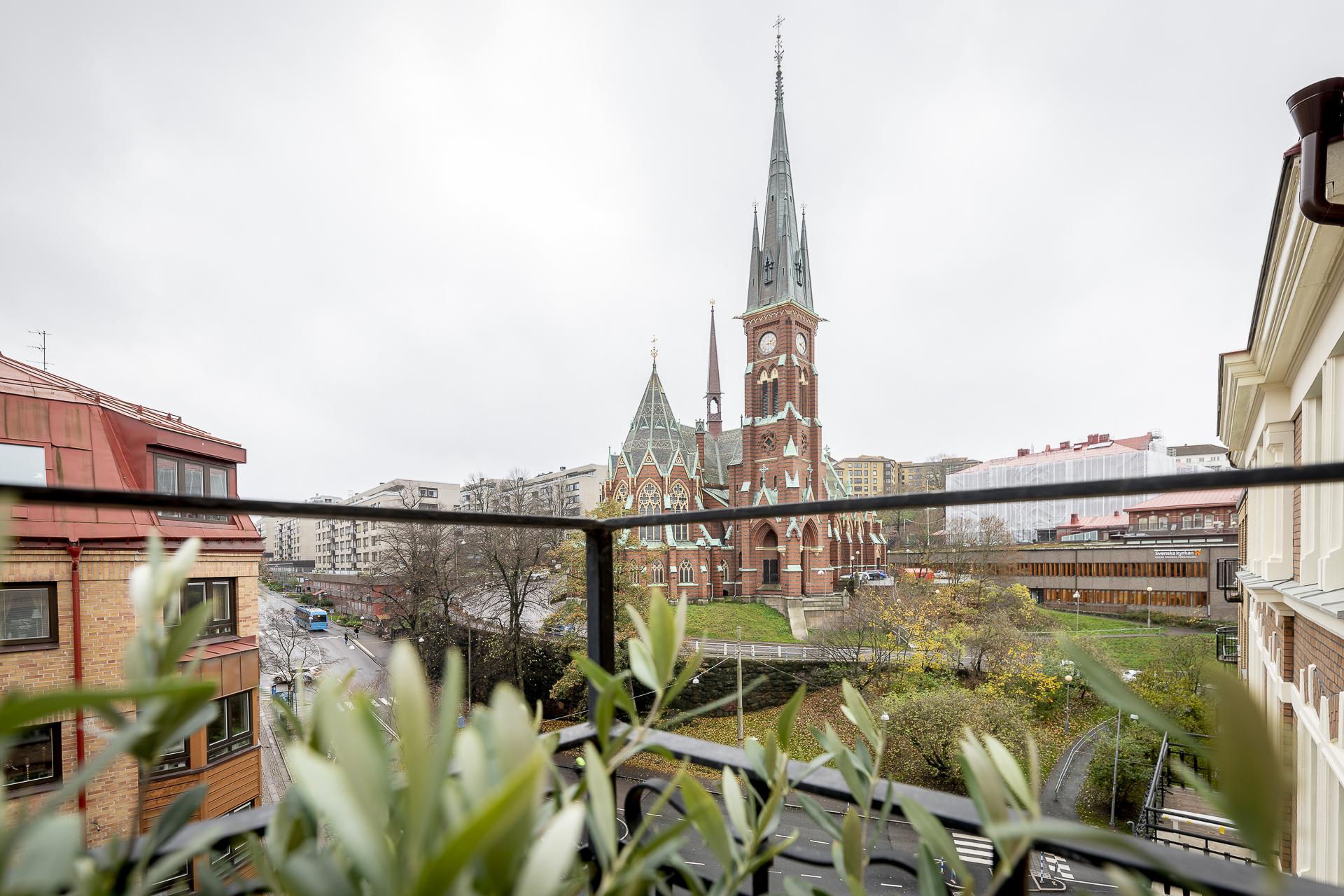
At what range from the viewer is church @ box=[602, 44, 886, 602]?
25.2 m

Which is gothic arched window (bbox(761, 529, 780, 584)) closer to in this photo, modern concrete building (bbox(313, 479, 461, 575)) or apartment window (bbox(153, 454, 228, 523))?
modern concrete building (bbox(313, 479, 461, 575))

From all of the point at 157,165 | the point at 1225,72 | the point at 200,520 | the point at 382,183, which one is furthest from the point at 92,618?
Answer: the point at 1225,72

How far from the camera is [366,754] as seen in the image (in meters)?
0.30

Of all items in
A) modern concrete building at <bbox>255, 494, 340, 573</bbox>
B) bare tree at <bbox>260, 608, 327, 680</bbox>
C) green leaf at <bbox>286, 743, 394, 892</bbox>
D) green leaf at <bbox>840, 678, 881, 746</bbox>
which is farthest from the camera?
modern concrete building at <bbox>255, 494, 340, 573</bbox>

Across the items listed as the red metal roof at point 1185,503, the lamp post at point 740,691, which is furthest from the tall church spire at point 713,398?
the red metal roof at point 1185,503

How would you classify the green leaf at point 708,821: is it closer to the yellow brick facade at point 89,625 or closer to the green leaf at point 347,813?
the green leaf at point 347,813

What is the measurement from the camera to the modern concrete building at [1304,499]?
2.87m

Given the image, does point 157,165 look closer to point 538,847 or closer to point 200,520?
point 200,520

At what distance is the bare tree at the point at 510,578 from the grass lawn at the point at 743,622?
6.82m

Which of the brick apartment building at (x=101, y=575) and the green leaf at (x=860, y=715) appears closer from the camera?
the green leaf at (x=860, y=715)

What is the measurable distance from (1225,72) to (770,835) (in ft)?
85.4

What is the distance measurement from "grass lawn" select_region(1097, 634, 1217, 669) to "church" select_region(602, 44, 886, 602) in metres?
10.4

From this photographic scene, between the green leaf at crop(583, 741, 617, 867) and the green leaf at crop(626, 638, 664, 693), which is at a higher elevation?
the green leaf at crop(626, 638, 664, 693)

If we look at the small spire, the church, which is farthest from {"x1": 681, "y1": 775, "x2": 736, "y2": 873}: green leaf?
the small spire
